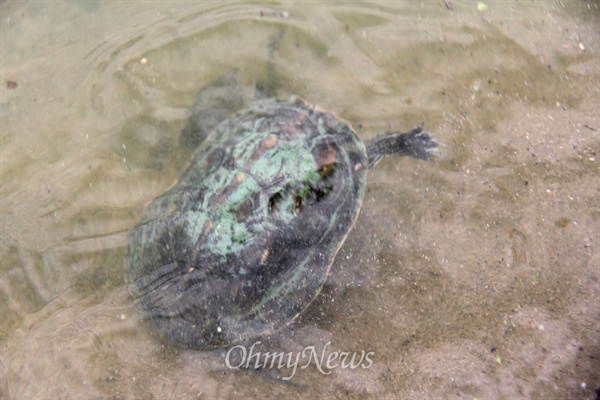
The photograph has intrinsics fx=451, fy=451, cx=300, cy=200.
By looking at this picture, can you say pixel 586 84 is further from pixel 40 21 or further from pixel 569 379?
pixel 40 21

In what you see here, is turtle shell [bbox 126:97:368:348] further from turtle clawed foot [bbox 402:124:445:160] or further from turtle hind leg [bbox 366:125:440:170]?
turtle clawed foot [bbox 402:124:445:160]

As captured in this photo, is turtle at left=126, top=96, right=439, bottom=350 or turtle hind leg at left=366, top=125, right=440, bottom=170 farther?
turtle hind leg at left=366, top=125, right=440, bottom=170

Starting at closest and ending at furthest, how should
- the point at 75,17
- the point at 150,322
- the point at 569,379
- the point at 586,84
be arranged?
1. the point at 569,379
2. the point at 150,322
3. the point at 586,84
4. the point at 75,17

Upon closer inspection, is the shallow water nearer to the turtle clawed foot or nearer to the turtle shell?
the turtle clawed foot

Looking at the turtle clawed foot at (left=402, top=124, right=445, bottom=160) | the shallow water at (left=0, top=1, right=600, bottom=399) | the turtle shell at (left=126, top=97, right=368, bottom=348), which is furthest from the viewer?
the turtle clawed foot at (left=402, top=124, right=445, bottom=160)

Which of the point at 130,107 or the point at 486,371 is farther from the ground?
the point at 130,107

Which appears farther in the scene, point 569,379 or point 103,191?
point 103,191

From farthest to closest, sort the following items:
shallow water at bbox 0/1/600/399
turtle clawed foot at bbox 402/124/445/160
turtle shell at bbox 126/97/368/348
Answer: turtle clawed foot at bbox 402/124/445/160 < shallow water at bbox 0/1/600/399 < turtle shell at bbox 126/97/368/348

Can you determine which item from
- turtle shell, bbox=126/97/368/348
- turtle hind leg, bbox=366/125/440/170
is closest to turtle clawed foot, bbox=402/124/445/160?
turtle hind leg, bbox=366/125/440/170

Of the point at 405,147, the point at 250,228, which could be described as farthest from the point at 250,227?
the point at 405,147

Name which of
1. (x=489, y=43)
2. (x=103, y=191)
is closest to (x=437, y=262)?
(x=489, y=43)
